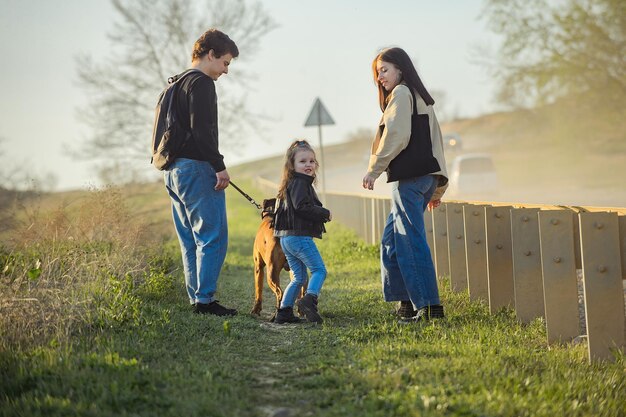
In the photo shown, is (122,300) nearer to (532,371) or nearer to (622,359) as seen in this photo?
(532,371)

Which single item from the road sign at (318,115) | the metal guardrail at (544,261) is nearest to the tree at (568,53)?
the road sign at (318,115)

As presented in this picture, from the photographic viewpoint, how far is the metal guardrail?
19.1ft

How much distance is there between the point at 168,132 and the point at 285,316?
1.84m

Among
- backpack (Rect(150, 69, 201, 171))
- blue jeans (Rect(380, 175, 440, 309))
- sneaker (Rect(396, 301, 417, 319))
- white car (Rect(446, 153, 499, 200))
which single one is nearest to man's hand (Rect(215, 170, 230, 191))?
backpack (Rect(150, 69, 201, 171))

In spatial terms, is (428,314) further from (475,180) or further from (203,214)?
(475,180)

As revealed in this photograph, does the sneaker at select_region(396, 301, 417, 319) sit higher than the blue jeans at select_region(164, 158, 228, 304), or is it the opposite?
the blue jeans at select_region(164, 158, 228, 304)

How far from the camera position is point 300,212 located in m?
7.51

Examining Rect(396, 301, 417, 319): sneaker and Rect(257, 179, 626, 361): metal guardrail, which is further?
Rect(396, 301, 417, 319): sneaker

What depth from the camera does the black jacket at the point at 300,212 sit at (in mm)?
7445

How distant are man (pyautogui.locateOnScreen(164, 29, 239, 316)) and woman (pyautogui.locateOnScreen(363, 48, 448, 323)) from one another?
1346mm

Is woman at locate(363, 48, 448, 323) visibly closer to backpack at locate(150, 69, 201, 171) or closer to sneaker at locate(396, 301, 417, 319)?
sneaker at locate(396, 301, 417, 319)

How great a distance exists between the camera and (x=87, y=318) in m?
6.49

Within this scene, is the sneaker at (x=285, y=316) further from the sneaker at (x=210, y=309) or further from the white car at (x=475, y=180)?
the white car at (x=475, y=180)

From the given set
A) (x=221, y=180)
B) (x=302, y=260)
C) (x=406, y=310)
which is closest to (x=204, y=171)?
(x=221, y=180)
